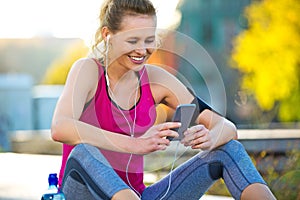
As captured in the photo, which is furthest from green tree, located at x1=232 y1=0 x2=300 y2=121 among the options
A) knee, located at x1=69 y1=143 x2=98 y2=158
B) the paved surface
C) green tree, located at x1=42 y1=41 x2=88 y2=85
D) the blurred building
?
knee, located at x1=69 y1=143 x2=98 y2=158

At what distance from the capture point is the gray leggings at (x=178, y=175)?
284 cm

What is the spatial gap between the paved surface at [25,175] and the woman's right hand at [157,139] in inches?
90.4

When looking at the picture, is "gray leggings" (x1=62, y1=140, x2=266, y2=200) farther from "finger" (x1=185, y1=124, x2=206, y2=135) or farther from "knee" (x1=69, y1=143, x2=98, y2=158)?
"finger" (x1=185, y1=124, x2=206, y2=135)

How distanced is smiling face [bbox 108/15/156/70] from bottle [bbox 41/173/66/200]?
0.51 metres

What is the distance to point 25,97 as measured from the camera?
64.8 ft

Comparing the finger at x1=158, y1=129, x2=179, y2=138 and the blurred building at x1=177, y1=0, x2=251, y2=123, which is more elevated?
the finger at x1=158, y1=129, x2=179, y2=138

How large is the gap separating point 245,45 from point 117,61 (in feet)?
44.2

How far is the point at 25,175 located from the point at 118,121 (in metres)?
4.62

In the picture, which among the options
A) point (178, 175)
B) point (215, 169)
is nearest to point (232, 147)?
point (215, 169)

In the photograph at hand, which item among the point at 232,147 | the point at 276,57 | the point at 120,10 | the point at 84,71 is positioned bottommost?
the point at 276,57

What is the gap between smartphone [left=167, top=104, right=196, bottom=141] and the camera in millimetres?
2934

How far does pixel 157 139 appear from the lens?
2.86 m

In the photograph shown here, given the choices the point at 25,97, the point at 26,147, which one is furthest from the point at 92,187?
the point at 25,97

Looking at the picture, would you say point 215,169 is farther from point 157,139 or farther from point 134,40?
point 134,40
